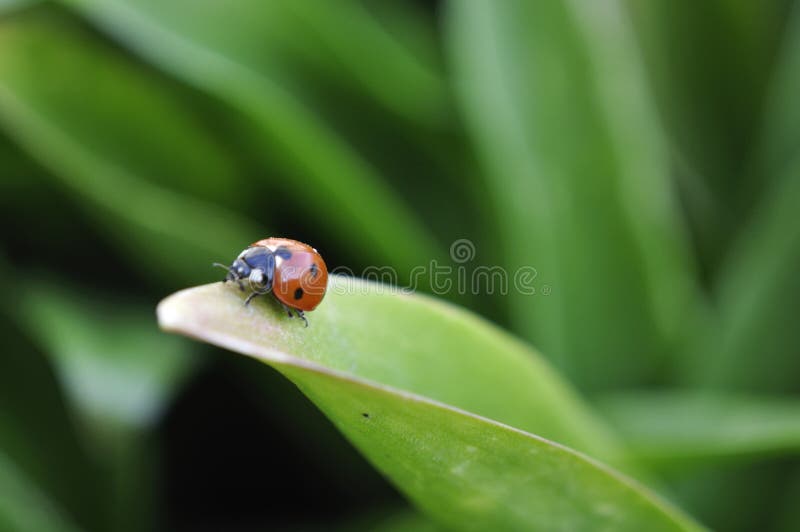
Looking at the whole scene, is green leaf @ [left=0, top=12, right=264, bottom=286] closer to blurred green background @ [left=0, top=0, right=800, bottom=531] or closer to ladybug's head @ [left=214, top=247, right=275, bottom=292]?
blurred green background @ [left=0, top=0, right=800, bottom=531]

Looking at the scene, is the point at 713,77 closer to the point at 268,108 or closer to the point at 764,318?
the point at 764,318

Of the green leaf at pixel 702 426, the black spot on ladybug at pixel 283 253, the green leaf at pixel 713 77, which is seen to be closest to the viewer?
the black spot on ladybug at pixel 283 253

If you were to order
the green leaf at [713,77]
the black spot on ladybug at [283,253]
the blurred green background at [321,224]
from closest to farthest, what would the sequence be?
the black spot on ladybug at [283,253], the blurred green background at [321,224], the green leaf at [713,77]

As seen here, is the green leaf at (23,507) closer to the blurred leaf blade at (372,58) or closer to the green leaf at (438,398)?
the green leaf at (438,398)

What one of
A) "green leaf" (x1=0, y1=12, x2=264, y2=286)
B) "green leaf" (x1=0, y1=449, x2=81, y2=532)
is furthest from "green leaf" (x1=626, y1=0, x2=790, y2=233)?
"green leaf" (x1=0, y1=449, x2=81, y2=532)

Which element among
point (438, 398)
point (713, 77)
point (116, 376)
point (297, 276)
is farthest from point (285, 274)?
point (713, 77)

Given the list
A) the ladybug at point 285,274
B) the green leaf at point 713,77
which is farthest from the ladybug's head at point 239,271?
the green leaf at point 713,77
